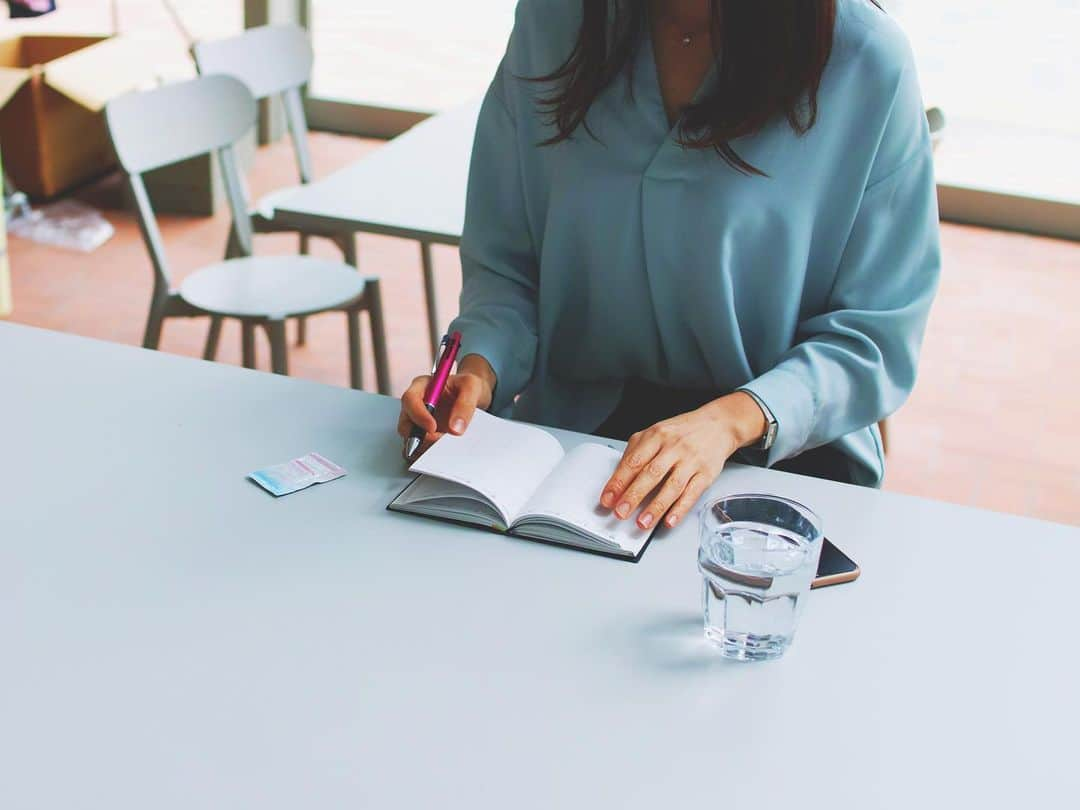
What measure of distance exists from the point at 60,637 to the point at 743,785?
52 cm

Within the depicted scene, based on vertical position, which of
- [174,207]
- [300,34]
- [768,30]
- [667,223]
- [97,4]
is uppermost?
[768,30]

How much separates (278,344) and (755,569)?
1634 mm

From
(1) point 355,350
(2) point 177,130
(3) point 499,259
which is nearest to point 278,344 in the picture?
(1) point 355,350

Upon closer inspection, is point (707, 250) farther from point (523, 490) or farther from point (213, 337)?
point (213, 337)

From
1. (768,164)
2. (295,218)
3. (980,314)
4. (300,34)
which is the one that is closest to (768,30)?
(768,164)

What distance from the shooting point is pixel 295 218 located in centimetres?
231

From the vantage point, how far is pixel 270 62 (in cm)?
305

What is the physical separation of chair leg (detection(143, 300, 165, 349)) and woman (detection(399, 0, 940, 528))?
1.15 metres

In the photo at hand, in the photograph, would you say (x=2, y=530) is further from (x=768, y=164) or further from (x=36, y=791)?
(x=768, y=164)

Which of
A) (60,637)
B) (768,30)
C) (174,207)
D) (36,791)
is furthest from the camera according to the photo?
(174,207)

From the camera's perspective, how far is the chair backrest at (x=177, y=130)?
240 centimetres

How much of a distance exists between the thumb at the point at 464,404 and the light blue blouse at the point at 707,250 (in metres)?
0.09

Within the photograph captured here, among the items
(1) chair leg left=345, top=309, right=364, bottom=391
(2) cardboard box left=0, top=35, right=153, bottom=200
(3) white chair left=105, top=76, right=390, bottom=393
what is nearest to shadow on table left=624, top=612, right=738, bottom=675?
(3) white chair left=105, top=76, right=390, bottom=393

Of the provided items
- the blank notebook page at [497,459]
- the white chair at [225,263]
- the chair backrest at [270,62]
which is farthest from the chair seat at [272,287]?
the blank notebook page at [497,459]
